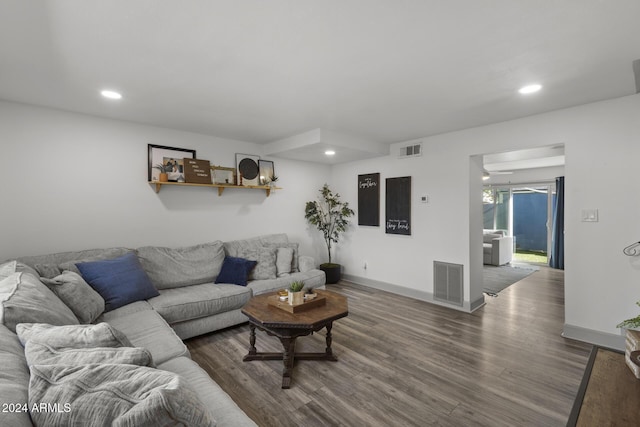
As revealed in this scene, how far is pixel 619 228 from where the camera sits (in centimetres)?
280

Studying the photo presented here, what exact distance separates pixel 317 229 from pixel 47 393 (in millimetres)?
4792

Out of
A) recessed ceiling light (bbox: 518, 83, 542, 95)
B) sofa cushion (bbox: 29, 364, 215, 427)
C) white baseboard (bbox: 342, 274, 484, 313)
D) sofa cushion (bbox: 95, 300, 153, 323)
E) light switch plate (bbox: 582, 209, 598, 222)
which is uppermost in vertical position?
recessed ceiling light (bbox: 518, 83, 542, 95)

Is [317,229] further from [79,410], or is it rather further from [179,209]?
[79,410]

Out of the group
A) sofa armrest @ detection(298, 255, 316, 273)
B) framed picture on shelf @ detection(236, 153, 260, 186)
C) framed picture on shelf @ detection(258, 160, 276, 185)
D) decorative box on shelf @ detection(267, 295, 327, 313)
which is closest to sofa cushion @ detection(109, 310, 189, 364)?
decorative box on shelf @ detection(267, 295, 327, 313)

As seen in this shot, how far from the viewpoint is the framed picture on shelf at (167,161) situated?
362cm

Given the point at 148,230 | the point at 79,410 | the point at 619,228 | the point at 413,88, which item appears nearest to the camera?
the point at 79,410

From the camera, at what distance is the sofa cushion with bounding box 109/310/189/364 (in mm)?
1891

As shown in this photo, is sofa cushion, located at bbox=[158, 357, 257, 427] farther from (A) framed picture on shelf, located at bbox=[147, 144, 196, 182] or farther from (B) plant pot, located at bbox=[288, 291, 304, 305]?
(A) framed picture on shelf, located at bbox=[147, 144, 196, 182]

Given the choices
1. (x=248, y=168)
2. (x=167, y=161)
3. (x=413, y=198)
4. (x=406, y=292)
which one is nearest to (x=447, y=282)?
(x=406, y=292)

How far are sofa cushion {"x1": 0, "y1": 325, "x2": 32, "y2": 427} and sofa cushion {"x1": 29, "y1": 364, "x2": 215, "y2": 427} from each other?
36 mm

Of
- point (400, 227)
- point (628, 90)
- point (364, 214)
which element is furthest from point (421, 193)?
point (628, 90)

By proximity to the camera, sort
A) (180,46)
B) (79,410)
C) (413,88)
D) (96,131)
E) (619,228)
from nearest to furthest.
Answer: (79,410)
(180,46)
(413,88)
(619,228)
(96,131)

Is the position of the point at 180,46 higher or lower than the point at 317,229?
higher

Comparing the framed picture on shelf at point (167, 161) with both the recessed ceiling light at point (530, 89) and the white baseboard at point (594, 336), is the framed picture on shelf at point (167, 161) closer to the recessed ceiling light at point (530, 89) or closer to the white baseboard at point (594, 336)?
the recessed ceiling light at point (530, 89)
